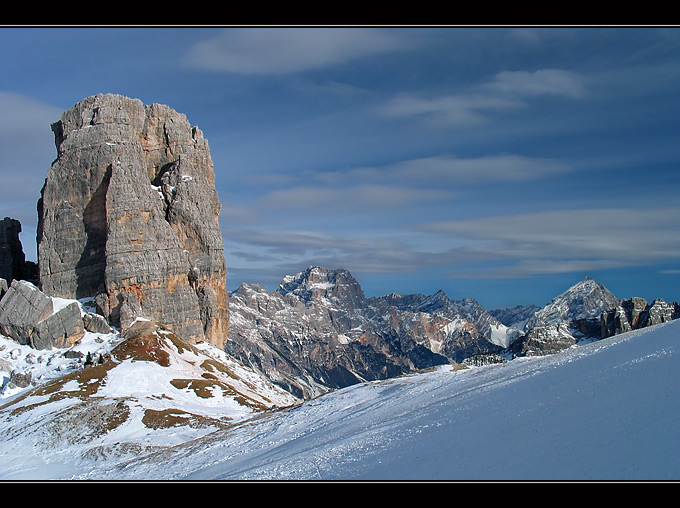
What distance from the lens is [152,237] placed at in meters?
134

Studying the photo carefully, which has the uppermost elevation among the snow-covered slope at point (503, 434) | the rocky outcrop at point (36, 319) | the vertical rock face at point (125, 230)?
the vertical rock face at point (125, 230)

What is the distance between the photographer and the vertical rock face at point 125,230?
425 ft

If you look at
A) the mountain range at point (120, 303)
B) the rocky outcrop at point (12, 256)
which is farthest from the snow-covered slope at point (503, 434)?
the rocky outcrop at point (12, 256)

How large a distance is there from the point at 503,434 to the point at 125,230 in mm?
122982

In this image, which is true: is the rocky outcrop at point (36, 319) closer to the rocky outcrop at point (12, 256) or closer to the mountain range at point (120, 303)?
the mountain range at point (120, 303)

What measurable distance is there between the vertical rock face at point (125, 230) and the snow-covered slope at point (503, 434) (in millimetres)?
94734

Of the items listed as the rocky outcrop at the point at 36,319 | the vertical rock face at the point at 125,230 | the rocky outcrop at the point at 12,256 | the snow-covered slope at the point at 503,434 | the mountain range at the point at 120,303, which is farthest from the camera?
the rocky outcrop at the point at 12,256

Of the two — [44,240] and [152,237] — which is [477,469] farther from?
[44,240]

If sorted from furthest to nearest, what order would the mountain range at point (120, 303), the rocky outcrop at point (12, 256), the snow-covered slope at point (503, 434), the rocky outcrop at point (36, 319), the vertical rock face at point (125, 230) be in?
the rocky outcrop at point (12, 256), the vertical rock face at point (125, 230), the rocky outcrop at point (36, 319), the mountain range at point (120, 303), the snow-covered slope at point (503, 434)

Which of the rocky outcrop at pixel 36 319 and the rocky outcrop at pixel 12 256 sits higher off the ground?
the rocky outcrop at pixel 12 256

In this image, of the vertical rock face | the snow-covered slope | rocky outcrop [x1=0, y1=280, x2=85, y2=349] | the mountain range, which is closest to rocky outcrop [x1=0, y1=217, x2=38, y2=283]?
the mountain range

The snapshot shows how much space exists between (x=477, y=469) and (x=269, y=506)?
8818 millimetres

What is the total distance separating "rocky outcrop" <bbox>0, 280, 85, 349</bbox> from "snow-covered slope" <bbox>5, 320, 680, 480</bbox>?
83.3 m

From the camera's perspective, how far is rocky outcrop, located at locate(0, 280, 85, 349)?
113 meters
